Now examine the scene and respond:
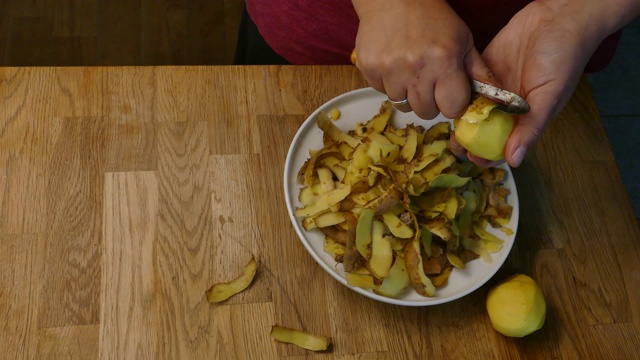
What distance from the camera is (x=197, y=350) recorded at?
0.85 m

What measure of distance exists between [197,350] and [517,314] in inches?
17.8

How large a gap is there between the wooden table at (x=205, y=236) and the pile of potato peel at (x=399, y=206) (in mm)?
70

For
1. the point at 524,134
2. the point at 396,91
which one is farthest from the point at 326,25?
the point at 524,134

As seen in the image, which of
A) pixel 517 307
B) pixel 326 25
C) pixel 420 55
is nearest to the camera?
pixel 420 55

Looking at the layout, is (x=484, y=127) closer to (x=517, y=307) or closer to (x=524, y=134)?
(x=524, y=134)

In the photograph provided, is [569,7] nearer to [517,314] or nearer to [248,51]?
[517,314]

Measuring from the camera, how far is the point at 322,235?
2.95 feet

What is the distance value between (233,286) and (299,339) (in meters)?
0.12

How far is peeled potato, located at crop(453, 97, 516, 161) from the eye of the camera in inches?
29.6

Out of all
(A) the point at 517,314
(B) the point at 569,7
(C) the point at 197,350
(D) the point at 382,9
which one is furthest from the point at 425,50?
(C) the point at 197,350

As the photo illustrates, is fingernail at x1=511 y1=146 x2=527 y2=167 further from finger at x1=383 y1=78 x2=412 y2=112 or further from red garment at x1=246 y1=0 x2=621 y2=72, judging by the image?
red garment at x1=246 y1=0 x2=621 y2=72

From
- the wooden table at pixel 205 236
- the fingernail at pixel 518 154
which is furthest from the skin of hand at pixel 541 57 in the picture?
the wooden table at pixel 205 236

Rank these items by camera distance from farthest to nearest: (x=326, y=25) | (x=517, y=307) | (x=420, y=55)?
(x=326, y=25), (x=517, y=307), (x=420, y=55)

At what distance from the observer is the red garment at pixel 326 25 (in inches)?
37.3
